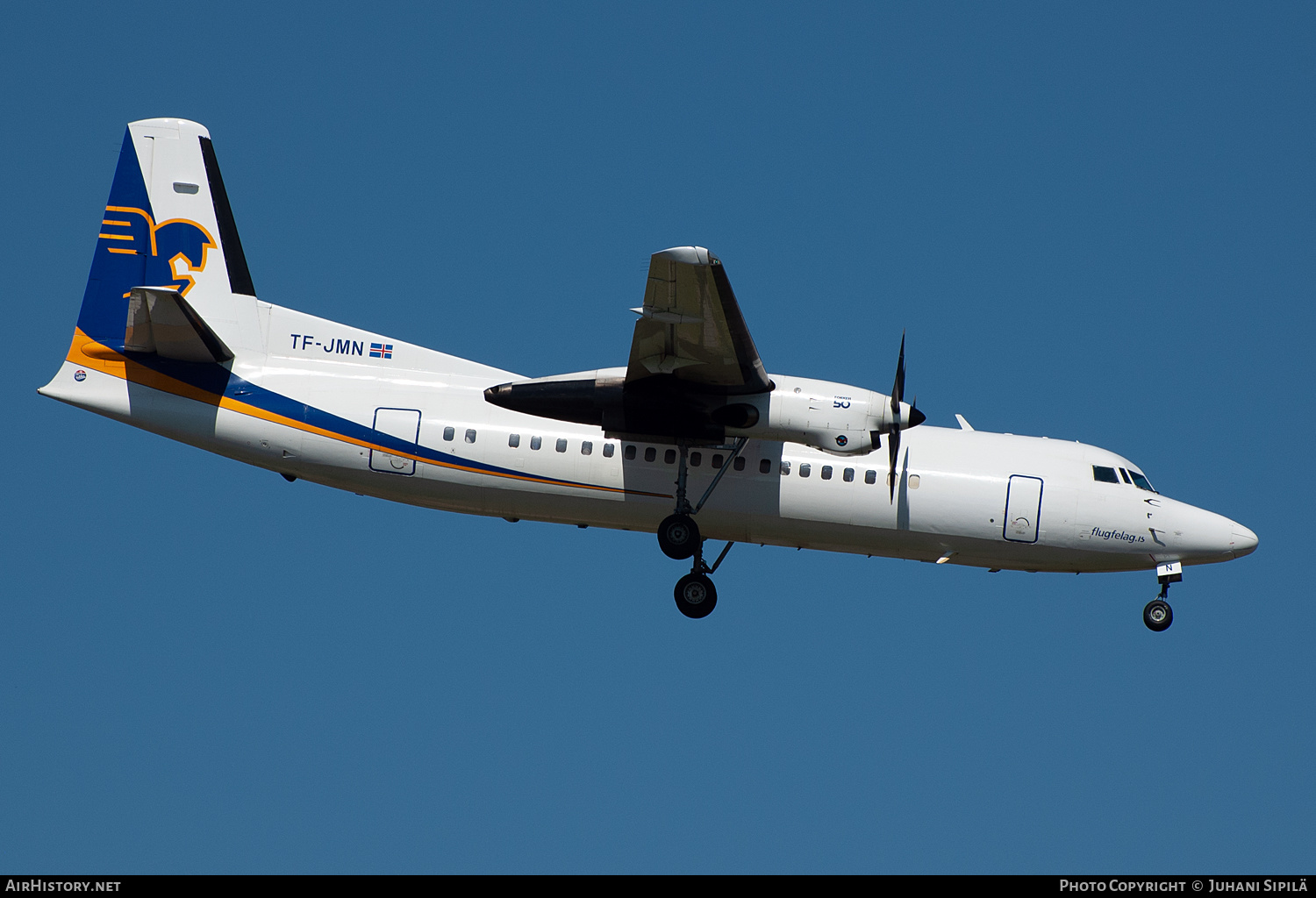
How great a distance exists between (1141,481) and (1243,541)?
77.7 inches

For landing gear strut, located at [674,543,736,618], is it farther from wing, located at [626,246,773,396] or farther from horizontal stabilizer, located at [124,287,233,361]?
horizontal stabilizer, located at [124,287,233,361]

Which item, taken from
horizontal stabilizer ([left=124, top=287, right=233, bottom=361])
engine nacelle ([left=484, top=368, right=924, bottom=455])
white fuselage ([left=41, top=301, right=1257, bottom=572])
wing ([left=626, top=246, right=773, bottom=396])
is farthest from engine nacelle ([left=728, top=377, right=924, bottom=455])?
horizontal stabilizer ([left=124, top=287, right=233, bottom=361])

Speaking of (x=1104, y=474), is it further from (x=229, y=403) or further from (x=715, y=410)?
(x=229, y=403)

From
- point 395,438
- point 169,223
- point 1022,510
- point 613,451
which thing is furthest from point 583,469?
point 169,223

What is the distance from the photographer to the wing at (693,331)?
60.4 ft

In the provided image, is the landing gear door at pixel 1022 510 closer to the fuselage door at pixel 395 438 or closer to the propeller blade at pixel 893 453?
the propeller blade at pixel 893 453

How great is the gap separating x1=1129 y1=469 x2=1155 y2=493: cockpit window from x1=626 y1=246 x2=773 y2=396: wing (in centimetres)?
705

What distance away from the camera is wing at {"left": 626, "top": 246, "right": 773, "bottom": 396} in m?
18.4

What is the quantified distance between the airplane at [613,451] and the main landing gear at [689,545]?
33mm

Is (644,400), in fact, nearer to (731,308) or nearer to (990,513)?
(731,308)

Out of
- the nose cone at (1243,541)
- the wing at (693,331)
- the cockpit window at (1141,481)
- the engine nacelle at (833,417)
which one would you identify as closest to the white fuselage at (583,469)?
the cockpit window at (1141,481)

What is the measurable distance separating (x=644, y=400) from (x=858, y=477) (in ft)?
12.4

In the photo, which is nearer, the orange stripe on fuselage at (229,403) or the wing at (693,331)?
the wing at (693,331)
